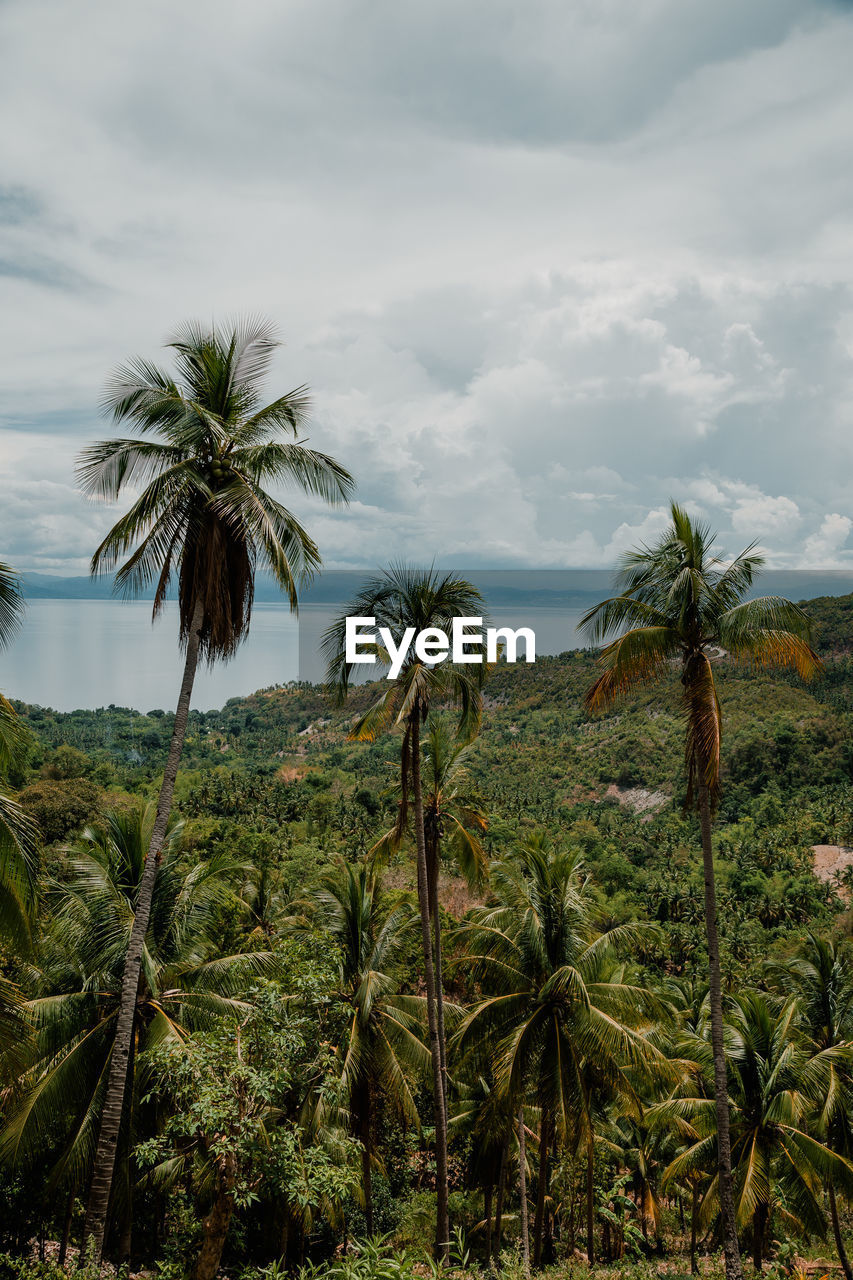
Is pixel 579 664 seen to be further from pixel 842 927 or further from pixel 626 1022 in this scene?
pixel 626 1022

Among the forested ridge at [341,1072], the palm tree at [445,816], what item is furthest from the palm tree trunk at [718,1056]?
the palm tree at [445,816]

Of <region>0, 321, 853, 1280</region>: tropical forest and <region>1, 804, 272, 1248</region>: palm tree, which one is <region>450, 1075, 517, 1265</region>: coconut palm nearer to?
<region>0, 321, 853, 1280</region>: tropical forest

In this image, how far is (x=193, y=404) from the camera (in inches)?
438

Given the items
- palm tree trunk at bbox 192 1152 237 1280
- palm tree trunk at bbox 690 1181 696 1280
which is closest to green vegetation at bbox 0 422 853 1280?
palm tree trunk at bbox 192 1152 237 1280

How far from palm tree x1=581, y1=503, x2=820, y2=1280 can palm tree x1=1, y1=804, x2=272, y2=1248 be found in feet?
25.4

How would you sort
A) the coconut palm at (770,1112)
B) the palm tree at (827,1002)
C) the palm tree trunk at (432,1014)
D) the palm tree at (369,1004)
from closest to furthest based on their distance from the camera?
the palm tree trunk at (432,1014), the coconut palm at (770,1112), the palm tree at (369,1004), the palm tree at (827,1002)

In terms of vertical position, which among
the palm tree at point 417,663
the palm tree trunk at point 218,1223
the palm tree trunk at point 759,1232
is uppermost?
the palm tree at point 417,663

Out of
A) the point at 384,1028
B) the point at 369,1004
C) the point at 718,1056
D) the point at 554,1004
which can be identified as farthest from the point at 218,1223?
the point at 718,1056

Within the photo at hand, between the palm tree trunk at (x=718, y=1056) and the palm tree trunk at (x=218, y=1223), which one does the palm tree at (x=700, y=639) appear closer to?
the palm tree trunk at (x=718, y=1056)

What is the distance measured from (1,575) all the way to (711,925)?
11833mm

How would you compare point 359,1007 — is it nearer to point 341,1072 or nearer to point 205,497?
point 341,1072

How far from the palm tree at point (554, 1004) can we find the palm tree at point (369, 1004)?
170 cm

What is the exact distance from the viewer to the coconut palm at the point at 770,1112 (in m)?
15.2

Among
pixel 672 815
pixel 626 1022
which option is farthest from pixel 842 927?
pixel 626 1022
